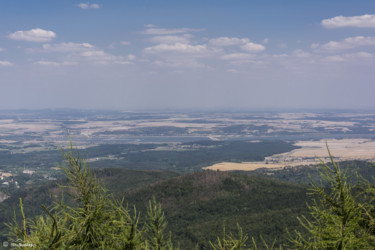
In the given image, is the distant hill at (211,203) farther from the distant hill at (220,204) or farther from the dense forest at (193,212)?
the dense forest at (193,212)

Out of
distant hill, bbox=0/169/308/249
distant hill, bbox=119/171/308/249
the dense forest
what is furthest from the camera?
distant hill, bbox=0/169/308/249

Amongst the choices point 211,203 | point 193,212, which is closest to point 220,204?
point 211,203

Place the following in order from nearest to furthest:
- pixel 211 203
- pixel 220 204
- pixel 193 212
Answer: pixel 193 212
pixel 220 204
pixel 211 203

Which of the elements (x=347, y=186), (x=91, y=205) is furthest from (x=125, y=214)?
(x=347, y=186)

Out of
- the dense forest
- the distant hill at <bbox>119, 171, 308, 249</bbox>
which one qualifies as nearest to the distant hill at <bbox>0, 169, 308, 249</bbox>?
the distant hill at <bbox>119, 171, 308, 249</bbox>

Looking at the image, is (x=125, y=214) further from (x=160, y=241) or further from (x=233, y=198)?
(x=233, y=198)

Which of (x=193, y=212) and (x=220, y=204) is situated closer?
(x=193, y=212)

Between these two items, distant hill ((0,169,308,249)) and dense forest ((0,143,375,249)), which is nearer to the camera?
dense forest ((0,143,375,249))

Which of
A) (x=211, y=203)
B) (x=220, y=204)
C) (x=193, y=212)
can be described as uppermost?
(x=220, y=204)

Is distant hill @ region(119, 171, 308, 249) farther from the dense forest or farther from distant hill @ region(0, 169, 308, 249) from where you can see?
the dense forest

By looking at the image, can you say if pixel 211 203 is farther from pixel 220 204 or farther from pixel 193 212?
pixel 193 212

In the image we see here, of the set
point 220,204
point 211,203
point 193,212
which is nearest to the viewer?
point 193,212

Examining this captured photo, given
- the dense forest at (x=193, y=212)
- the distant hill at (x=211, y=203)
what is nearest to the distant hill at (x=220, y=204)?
the distant hill at (x=211, y=203)
